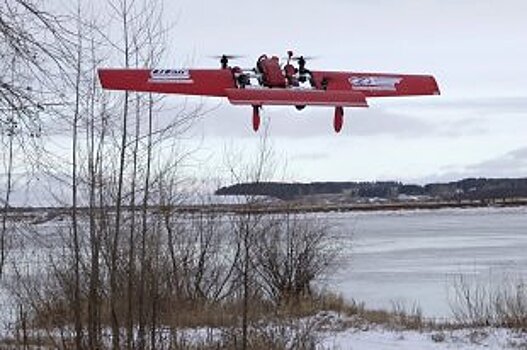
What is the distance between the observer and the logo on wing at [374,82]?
521 cm

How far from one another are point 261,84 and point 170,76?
1.69 feet

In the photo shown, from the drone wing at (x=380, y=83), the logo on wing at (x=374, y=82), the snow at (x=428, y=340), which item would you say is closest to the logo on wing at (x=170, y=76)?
the drone wing at (x=380, y=83)

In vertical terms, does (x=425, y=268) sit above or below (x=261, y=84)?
below

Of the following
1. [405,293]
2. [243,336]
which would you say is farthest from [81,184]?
[405,293]

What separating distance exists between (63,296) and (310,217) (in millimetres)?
7105

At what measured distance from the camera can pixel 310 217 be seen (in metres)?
17.1

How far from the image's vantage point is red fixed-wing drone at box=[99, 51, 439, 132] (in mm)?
4445

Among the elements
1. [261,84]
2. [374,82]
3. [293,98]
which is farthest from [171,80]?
[374,82]

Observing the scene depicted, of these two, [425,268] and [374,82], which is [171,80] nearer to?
[374,82]

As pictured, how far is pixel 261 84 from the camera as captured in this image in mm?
4719

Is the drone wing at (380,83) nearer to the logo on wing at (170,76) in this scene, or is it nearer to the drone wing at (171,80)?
the drone wing at (171,80)

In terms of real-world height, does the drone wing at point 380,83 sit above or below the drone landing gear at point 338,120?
above

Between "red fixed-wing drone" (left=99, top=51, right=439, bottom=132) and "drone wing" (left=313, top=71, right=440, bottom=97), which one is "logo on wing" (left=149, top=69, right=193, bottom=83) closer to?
"red fixed-wing drone" (left=99, top=51, right=439, bottom=132)

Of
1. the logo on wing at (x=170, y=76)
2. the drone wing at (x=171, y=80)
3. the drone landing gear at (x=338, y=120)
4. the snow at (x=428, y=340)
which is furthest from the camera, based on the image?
the snow at (x=428, y=340)
